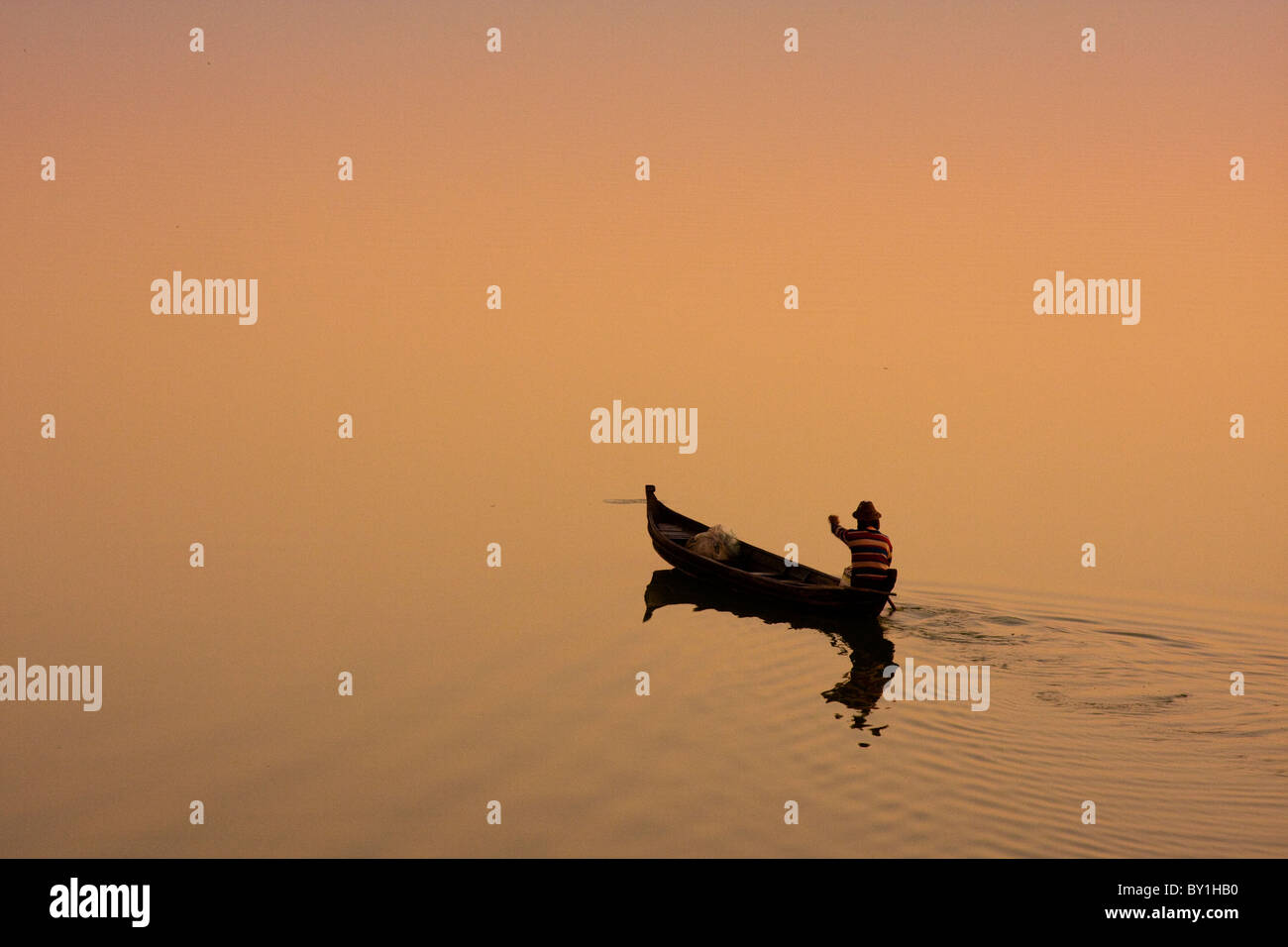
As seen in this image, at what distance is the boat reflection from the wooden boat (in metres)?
0.25

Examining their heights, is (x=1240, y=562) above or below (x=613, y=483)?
below

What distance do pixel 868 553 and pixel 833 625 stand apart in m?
1.28

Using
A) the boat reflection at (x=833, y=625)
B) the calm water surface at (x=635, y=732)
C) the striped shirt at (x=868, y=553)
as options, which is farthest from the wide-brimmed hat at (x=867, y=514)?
the calm water surface at (x=635, y=732)

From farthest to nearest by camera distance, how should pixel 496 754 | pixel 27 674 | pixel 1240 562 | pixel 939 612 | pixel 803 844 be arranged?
pixel 1240 562 < pixel 939 612 < pixel 27 674 < pixel 496 754 < pixel 803 844

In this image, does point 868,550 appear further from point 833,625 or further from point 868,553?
point 833,625

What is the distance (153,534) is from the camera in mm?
24938

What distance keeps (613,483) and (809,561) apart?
44.5ft

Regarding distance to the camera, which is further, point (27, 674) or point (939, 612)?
point (939, 612)

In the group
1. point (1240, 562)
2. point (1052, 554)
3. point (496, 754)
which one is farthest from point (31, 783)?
point (1240, 562)

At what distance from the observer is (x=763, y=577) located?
56.6 feet

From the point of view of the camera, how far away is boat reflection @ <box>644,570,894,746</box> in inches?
506

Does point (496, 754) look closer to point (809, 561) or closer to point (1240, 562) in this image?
point (809, 561)

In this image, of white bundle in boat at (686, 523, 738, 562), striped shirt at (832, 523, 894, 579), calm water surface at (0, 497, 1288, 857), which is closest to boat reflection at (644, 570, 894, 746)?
calm water surface at (0, 497, 1288, 857)

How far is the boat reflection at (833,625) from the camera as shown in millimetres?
12859
